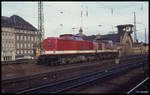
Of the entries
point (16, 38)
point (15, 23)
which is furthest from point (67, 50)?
point (15, 23)

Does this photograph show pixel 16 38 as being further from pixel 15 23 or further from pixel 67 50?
pixel 67 50

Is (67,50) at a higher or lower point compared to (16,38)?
lower

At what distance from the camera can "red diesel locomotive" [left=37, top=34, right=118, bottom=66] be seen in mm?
22509

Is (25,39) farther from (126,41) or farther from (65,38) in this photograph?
(65,38)

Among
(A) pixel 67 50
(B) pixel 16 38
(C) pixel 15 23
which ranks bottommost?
(A) pixel 67 50

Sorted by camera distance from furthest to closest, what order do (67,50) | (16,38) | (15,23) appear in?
(15,23) → (16,38) → (67,50)

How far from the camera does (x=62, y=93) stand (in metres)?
10.3

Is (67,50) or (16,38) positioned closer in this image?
(67,50)

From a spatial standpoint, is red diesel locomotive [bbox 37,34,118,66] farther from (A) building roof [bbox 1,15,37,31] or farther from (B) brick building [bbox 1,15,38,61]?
(A) building roof [bbox 1,15,37,31]

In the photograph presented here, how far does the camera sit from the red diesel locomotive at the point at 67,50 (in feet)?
73.8

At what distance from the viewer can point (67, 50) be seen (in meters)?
24.2

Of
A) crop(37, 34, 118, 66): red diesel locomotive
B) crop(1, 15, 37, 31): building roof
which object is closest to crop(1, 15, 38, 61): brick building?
crop(1, 15, 37, 31): building roof

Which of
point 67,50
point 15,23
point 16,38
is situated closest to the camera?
point 67,50

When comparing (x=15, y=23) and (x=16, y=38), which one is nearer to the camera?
(x=16, y=38)
